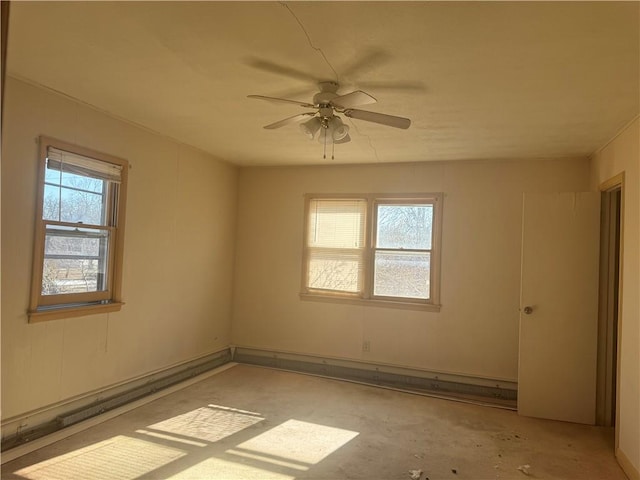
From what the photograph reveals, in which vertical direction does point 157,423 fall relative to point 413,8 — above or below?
below

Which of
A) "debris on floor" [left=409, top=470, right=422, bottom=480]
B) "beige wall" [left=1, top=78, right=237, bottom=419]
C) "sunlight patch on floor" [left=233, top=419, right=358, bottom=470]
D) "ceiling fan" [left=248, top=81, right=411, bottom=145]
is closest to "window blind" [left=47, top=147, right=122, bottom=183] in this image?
"beige wall" [left=1, top=78, right=237, bottom=419]

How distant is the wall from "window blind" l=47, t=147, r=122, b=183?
6.68 ft

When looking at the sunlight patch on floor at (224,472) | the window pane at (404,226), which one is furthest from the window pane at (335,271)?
the sunlight patch on floor at (224,472)

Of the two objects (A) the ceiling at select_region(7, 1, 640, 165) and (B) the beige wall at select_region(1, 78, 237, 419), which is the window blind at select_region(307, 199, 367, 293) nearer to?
(B) the beige wall at select_region(1, 78, 237, 419)

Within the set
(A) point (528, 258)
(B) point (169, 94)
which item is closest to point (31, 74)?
(B) point (169, 94)

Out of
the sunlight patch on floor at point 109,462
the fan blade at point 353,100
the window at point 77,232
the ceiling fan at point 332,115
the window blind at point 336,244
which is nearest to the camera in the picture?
the fan blade at point 353,100

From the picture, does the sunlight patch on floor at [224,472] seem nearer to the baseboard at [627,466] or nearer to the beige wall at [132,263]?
the beige wall at [132,263]

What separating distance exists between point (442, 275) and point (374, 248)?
0.81m

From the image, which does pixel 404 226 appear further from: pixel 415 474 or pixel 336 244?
pixel 415 474

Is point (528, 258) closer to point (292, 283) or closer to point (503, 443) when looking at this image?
point (503, 443)

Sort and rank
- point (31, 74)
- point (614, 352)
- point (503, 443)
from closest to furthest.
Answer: point (31, 74) → point (503, 443) → point (614, 352)

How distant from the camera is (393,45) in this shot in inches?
82.4

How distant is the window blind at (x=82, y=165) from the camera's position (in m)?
2.98

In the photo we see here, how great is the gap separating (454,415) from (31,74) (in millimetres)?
4156
